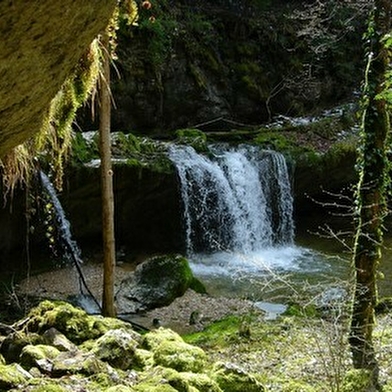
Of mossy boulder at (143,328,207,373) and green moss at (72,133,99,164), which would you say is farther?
green moss at (72,133,99,164)

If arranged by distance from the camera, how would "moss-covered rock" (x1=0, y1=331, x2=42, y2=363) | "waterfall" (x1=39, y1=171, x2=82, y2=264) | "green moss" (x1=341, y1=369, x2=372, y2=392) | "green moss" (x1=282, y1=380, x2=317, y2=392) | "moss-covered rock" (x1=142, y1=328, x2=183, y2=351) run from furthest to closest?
"waterfall" (x1=39, y1=171, x2=82, y2=264)
"green moss" (x1=282, y1=380, x2=317, y2=392)
"green moss" (x1=341, y1=369, x2=372, y2=392)
"moss-covered rock" (x1=142, y1=328, x2=183, y2=351)
"moss-covered rock" (x1=0, y1=331, x2=42, y2=363)

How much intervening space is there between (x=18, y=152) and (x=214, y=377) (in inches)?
115

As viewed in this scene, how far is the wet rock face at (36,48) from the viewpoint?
2605 millimetres

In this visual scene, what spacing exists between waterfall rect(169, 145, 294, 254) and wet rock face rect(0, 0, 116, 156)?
1069cm

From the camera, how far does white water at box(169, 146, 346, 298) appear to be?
47.1ft

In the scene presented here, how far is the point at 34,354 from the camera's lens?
15.7 feet

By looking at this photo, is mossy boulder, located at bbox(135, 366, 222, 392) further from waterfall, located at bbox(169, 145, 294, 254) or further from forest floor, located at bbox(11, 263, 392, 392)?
waterfall, located at bbox(169, 145, 294, 254)

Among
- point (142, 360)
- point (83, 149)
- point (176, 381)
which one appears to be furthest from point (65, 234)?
point (176, 381)

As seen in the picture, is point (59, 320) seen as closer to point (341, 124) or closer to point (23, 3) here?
point (23, 3)

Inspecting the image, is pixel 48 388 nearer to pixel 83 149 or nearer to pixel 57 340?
pixel 57 340

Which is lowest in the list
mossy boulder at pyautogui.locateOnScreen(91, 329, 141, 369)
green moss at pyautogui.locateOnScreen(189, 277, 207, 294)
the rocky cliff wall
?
green moss at pyautogui.locateOnScreen(189, 277, 207, 294)

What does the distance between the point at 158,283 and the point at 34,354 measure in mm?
6564

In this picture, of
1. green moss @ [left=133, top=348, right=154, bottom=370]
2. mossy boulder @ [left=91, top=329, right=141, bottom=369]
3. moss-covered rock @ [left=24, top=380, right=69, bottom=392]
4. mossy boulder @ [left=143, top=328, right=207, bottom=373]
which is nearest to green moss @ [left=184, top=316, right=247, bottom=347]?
mossy boulder @ [left=143, top=328, right=207, bottom=373]

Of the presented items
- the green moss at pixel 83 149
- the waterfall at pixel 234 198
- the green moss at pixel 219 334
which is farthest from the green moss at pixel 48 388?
the waterfall at pixel 234 198
